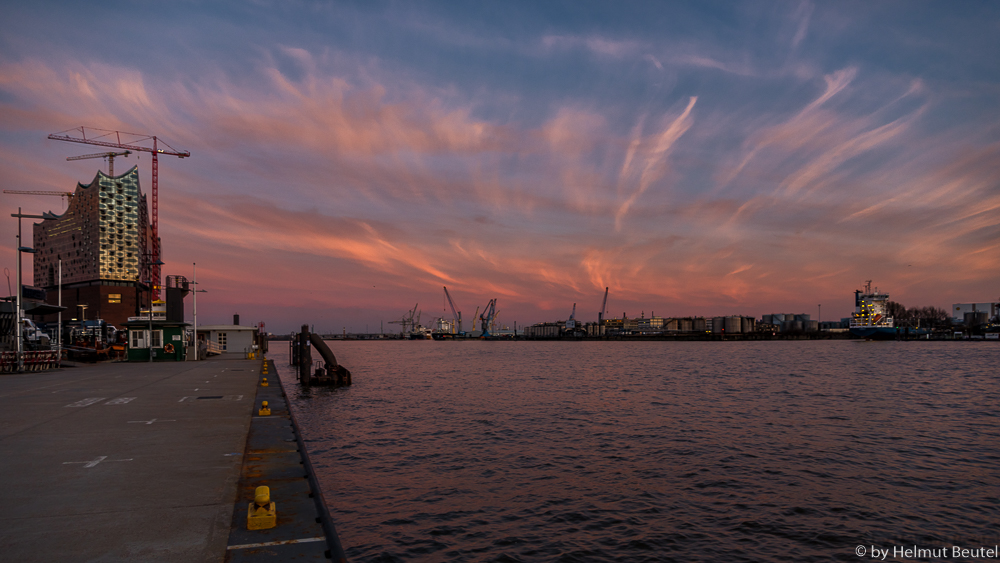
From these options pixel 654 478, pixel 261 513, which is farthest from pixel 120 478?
pixel 654 478

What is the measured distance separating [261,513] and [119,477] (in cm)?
450

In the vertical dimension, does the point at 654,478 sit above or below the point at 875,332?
above

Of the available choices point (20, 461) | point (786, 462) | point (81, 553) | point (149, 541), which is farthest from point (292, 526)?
point (786, 462)

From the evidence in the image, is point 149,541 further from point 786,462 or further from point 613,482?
point 786,462

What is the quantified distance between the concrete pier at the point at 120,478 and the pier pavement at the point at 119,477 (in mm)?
19

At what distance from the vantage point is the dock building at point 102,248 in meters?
169

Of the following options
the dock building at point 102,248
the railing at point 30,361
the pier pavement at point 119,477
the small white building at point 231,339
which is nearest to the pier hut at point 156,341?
the railing at point 30,361

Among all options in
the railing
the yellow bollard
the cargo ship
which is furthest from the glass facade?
the cargo ship

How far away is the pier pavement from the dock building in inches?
7025

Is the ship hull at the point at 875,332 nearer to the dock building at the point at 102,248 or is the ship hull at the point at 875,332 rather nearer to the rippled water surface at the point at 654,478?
the rippled water surface at the point at 654,478

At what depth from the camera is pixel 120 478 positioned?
10367mm

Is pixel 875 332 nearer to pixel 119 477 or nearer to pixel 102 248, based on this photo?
pixel 119 477

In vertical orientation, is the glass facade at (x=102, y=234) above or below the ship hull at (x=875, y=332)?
above

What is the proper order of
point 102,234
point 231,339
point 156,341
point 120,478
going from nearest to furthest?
point 120,478 → point 156,341 → point 231,339 → point 102,234
